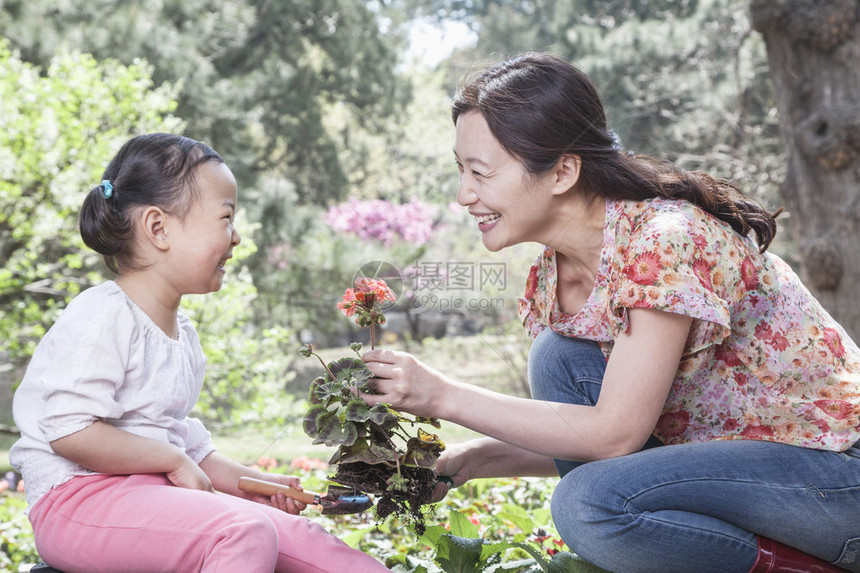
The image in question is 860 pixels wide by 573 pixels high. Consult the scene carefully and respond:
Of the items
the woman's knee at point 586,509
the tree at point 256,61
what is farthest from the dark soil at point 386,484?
the tree at point 256,61

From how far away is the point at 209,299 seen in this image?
3316mm

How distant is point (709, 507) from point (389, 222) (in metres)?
3.96

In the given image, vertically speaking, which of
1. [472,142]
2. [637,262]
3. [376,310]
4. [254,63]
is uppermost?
[254,63]

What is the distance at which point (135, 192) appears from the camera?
151 cm

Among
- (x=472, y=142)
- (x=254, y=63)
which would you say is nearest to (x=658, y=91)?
(x=254, y=63)

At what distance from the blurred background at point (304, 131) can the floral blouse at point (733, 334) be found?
1.52 metres

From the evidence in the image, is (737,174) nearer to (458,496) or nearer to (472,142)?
(458,496)

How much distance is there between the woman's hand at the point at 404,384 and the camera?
4.33 feet

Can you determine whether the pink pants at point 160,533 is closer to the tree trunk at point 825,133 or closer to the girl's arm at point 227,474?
the girl's arm at point 227,474

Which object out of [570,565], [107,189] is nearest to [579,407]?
[570,565]

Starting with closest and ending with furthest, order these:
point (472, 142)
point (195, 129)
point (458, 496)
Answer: point (472, 142) → point (458, 496) → point (195, 129)

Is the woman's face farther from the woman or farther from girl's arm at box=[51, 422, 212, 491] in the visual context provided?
girl's arm at box=[51, 422, 212, 491]

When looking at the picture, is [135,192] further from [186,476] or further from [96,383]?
[186,476]

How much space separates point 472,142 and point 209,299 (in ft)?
6.88
